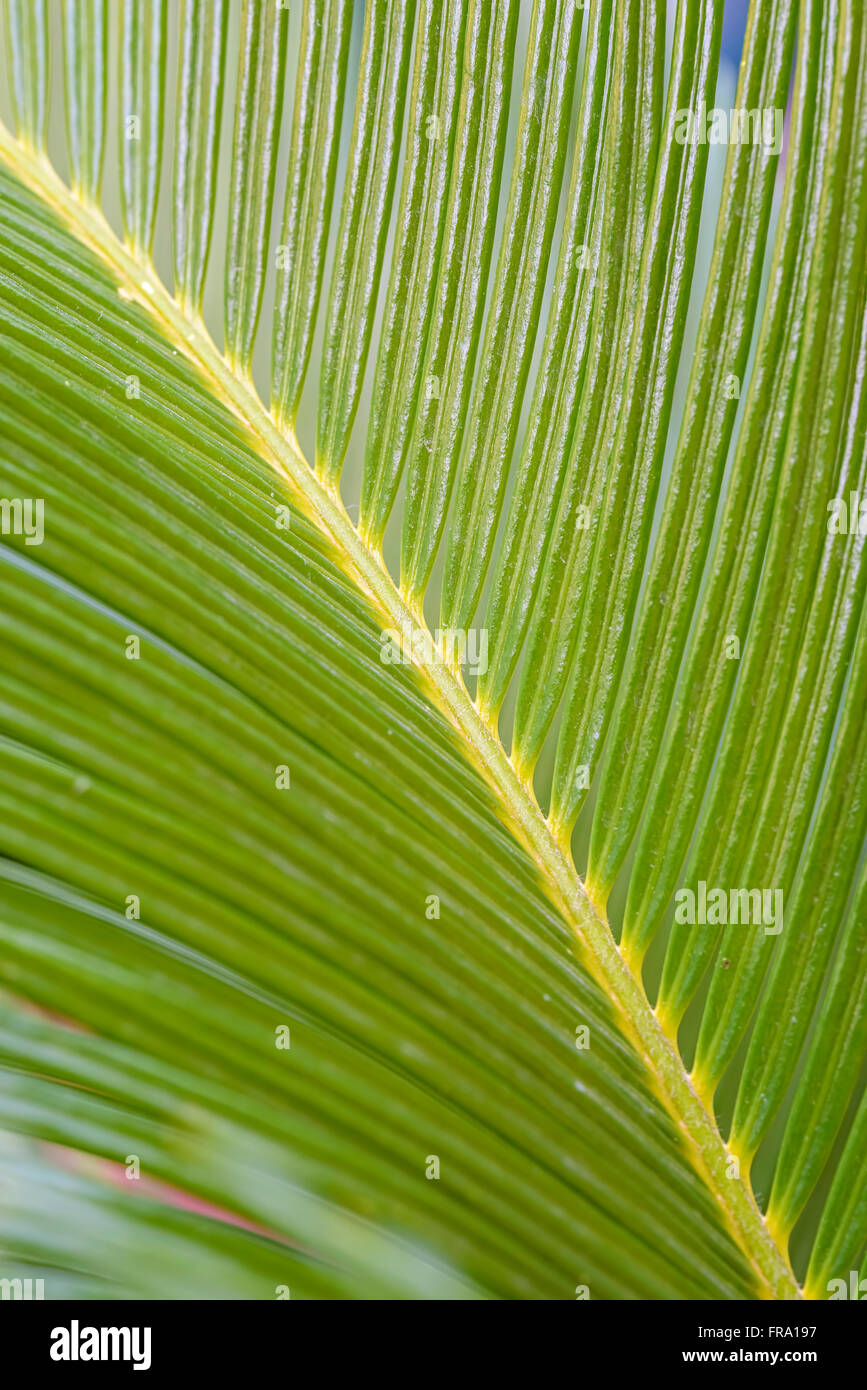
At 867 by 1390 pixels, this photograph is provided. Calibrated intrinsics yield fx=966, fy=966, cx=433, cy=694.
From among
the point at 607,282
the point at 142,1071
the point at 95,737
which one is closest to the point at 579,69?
the point at 607,282

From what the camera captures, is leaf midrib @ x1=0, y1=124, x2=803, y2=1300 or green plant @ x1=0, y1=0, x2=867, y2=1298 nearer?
green plant @ x1=0, y1=0, x2=867, y2=1298

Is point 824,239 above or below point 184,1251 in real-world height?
above

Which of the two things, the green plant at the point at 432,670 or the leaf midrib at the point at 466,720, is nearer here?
the green plant at the point at 432,670

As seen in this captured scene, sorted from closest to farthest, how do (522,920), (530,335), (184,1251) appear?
(184,1251)
(522,920)
(530,335)

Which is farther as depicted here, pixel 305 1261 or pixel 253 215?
pixel 253 215

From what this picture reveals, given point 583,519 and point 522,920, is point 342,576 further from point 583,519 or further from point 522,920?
point 522,920
